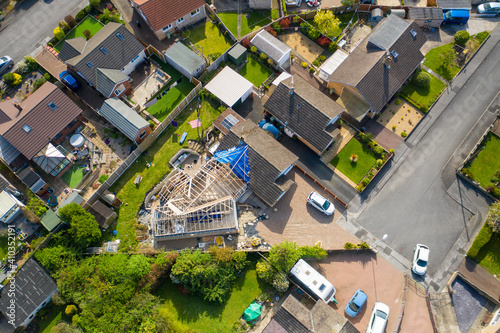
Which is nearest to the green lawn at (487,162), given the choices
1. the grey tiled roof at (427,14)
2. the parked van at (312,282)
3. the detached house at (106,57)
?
the grey tiled roof at (427,14)

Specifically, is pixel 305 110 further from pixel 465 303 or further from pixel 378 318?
pixel 465 303

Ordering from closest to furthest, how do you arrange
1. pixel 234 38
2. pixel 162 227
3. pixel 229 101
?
1. pixel 162 227
2. pixel 229 101
3. pixel 234 38

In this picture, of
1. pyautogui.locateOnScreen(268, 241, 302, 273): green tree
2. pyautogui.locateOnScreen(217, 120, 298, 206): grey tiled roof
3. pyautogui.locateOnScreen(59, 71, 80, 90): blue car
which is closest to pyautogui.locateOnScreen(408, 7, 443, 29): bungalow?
pyautogui.locateOnScreen(217, 120, 298, 206): grey tiled roof

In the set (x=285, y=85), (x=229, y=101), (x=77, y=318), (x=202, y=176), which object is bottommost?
(x=77, y=318)

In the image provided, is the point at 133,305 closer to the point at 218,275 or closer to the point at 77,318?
the point at 77,318

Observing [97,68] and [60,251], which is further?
[97,68]

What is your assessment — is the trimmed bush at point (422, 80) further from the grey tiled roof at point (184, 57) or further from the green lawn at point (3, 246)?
the green lawn at point (3, 246)

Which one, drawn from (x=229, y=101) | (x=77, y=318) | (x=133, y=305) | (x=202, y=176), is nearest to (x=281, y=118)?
(x=229, y=101)

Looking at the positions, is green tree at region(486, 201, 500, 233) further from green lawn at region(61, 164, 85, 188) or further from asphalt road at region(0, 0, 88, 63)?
asphalt road at region(0, 0, 88, 63)
